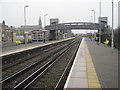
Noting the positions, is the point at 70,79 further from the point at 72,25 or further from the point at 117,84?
the point at 72,25

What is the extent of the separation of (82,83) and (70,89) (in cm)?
122

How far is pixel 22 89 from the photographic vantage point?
894 cm

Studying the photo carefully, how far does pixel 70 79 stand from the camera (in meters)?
9.90

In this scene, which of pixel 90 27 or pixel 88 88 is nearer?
pixel 88 88

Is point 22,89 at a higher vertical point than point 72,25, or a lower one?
lower

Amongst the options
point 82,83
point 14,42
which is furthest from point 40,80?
point 14,42

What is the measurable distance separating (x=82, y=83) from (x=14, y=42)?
1398 inches

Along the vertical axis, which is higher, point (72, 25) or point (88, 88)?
point (72, 25)

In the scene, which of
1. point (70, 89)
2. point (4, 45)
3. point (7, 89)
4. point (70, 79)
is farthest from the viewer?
point (4, 45)

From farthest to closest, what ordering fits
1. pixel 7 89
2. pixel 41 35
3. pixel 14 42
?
pixel 41 35
pixel 14 42
pixel 7 89

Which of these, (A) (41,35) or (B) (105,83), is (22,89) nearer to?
(B) (105,83)

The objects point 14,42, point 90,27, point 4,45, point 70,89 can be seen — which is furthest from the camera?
point 90,27

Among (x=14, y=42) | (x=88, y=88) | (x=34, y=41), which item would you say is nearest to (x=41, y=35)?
(x=34, y=41)

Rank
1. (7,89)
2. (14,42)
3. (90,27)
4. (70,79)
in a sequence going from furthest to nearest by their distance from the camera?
(90,27), (14,42), (70,79), (7,89)
